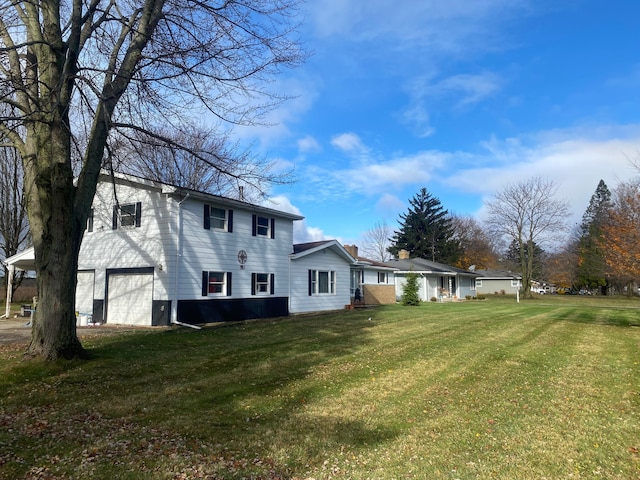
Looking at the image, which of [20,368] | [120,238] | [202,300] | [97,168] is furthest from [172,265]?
[20,368]

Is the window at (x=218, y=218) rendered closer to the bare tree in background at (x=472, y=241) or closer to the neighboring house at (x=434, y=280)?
the neighboring house at (x=434, y=280)

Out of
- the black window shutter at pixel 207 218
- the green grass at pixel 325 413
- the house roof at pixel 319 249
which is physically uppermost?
the black window shutter at pixel 207 218

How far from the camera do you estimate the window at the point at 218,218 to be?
17.4 m

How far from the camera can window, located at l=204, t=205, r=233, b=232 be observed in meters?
17.4

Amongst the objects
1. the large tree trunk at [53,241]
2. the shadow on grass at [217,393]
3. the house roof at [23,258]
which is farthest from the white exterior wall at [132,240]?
the large tree trunk at [53,241]

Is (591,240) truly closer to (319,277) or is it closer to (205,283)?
(319,277)

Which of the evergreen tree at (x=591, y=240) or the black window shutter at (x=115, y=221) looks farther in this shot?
the evergreen tree at (x=591, y=240)

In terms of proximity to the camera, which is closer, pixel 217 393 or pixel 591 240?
pixel 217 393

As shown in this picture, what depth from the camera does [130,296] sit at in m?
17.2

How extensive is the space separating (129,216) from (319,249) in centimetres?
935

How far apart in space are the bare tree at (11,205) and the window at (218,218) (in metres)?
18.8

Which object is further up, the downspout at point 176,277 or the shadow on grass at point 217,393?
the downspout at point 176,277

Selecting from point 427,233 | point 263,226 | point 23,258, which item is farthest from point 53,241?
point 427,233

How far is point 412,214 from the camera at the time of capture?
188 ft
